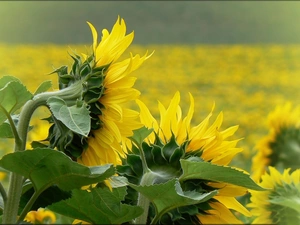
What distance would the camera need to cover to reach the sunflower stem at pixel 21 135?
38 centimetres

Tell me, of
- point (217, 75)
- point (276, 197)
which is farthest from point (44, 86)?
point (217, 75)

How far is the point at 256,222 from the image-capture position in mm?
696

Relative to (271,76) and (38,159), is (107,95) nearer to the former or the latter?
(38,159)

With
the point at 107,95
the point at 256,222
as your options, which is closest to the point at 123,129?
the point at 107,95

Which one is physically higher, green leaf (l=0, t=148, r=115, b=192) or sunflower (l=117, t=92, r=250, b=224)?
green leaf (l=0, t=148, r=115, b=192)

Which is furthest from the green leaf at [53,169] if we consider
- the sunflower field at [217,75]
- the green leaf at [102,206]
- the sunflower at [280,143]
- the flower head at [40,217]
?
the sunflower field at [217,75]

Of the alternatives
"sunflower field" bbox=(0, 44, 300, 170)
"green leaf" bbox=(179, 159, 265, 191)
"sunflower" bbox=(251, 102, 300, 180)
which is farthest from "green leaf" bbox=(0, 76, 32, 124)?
"sunflower field" bbox=(0, 44, 300, 170)

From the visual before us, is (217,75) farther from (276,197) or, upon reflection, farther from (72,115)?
(72,115)

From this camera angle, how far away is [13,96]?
0.41 m

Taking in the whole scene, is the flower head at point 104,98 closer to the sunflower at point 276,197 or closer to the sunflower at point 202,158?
the sunflower at point 202,158

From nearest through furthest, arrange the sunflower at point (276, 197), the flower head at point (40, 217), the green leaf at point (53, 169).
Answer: the green leaf at point (53, 169) < the sunflower at point (276, 197) < the flower head at point (40, 217)

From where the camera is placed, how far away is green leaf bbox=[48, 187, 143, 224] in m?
0.40

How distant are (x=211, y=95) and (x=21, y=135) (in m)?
4.34

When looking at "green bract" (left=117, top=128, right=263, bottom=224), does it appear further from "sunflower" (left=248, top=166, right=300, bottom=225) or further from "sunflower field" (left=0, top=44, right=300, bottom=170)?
"sunflower field" (left=0, top=44, right=300, bottom=170)
